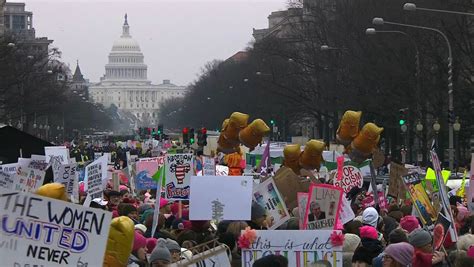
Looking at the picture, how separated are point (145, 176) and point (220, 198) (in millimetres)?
10875

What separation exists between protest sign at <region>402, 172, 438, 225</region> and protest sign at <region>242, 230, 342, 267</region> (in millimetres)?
2567

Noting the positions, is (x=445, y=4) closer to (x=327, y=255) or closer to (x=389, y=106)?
(x=389, y=106)

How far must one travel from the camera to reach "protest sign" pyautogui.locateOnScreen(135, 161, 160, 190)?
2288 centimetres

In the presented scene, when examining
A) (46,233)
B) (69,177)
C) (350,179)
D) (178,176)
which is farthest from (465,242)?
(350,179)

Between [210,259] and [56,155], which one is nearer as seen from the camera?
[210,259]

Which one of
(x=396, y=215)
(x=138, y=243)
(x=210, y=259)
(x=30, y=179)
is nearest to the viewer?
(x=210, y=259)

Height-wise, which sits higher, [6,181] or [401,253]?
[6,181]

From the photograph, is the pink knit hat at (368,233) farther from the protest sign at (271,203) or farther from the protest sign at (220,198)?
the protest sign at (271,203)

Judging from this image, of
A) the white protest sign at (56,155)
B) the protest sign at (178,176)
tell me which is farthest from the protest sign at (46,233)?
the white protest sign at (56,155)

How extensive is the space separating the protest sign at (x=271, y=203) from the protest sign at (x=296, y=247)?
350 centimetres

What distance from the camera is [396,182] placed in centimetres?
1823

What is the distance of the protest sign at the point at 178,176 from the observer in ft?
Answer: 57.3

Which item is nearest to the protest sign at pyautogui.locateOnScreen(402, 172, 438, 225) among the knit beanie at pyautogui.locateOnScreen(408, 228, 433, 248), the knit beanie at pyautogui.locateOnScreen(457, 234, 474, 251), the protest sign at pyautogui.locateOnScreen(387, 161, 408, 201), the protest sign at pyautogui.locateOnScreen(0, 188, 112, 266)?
the knit beanie at pyautogui.locateOnScreen(457, 234, 474, 251)

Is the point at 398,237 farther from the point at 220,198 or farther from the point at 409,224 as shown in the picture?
the point at 220,198
